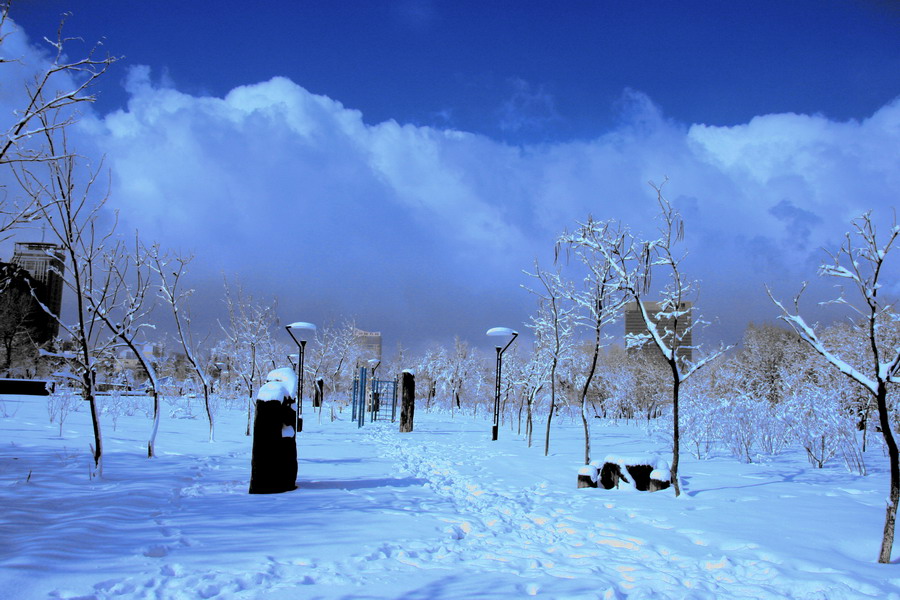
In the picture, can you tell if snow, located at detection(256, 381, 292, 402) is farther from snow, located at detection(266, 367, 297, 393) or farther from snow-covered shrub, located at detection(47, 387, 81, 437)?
snow-covered shrub, located at detection(47, 387, 81, 437)

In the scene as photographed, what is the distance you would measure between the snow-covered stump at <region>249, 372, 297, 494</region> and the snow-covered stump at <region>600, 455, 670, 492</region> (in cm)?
→ 445

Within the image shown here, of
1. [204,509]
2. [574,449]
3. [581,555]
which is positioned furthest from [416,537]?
[574,449]

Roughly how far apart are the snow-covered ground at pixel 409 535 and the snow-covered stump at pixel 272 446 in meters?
0.23

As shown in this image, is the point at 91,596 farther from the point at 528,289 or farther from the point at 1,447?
the point at 528,289

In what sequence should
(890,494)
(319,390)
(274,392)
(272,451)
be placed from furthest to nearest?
1. (319,390)
2. (274,392)
3. (272,451)
4. (890,494)

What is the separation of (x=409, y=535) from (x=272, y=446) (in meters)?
2.50

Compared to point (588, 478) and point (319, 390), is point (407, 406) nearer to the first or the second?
point (588, 478)

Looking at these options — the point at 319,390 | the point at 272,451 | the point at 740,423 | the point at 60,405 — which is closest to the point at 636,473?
the point at 272,451

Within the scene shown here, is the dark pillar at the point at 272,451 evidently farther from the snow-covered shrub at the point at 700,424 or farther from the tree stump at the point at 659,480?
the snow-covered shrub at the point at 700,424

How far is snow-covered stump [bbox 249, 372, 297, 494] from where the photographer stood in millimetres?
6547

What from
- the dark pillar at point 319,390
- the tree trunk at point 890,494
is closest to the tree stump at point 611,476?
the tree trunk at point 890,494

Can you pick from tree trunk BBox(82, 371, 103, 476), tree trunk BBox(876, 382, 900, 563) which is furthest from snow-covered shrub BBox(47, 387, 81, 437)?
tree trunk BBox(876, 382, 900, 563)

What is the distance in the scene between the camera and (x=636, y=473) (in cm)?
800

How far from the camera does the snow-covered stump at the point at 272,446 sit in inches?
258
